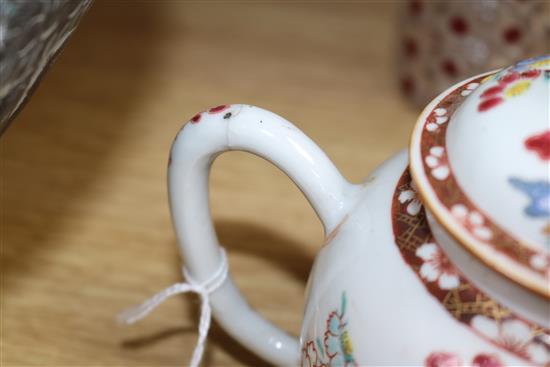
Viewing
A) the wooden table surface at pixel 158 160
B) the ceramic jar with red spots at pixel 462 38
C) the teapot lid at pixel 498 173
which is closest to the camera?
the teapot lid at pixel 498 173

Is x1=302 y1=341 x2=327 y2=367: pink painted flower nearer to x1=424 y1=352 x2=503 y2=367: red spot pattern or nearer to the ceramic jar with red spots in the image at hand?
x1=424 y1=352 x2=503 y2=367: red spot pattern

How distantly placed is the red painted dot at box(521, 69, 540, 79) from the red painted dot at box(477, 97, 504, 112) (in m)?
0.02

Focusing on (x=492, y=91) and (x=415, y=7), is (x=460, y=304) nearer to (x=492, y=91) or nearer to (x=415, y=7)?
(x=492, y=91)

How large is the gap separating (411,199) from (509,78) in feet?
0.27

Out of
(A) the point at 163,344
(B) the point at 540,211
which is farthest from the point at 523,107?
(A) the point at 163,344

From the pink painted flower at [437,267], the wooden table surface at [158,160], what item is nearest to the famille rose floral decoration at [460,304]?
the pink painted flower at [437,267]

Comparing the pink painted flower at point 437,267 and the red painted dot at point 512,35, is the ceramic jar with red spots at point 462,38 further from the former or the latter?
the pink painted flower at point 437,267

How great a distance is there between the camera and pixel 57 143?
2.77ft

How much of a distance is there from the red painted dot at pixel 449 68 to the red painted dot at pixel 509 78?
1.60 ft

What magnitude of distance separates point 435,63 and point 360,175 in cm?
18

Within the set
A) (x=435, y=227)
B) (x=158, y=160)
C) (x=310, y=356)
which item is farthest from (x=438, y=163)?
(x=158, y=160)

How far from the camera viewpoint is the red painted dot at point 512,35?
901 millimetres

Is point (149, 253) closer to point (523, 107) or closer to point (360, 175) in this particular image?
point (360, 175)

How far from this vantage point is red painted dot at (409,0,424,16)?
92cm
